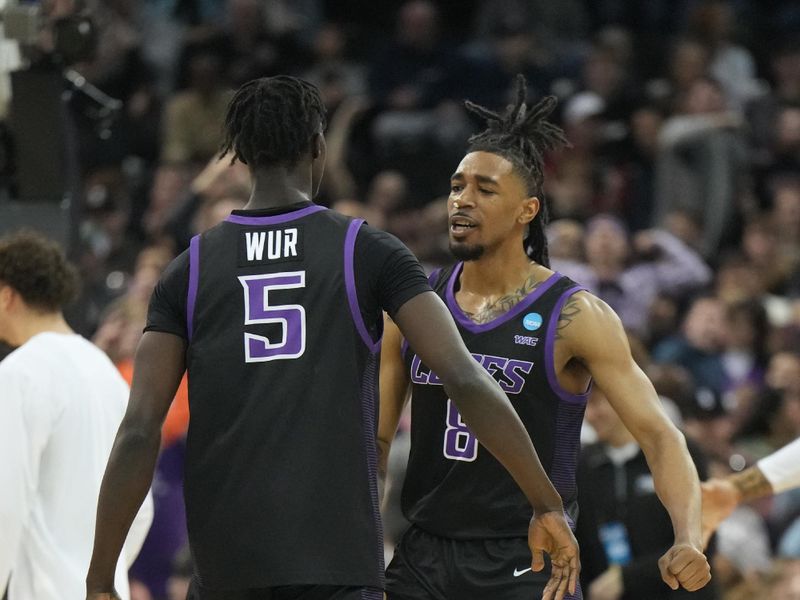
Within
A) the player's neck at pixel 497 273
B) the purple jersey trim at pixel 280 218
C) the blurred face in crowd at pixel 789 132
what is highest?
the blurred face in crowd at pixel 789 132

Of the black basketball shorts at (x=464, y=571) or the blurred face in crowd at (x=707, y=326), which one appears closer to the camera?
the black basketball shorts at (x=464, y=571)

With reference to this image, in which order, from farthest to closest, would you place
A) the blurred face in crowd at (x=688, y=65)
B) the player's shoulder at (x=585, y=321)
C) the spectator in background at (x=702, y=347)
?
the blurred face in crowd at (x=688, y=65) → the spectator in background at (x=702, y=347) → the player's shoulder at (x=585, y=321)

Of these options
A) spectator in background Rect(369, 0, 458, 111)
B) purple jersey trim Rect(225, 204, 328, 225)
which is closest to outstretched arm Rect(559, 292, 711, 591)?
purple jersey trim Rect(225, 204, 328, 225)

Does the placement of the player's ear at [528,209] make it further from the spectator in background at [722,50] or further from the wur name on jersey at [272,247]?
the spectator in background at [722,50]

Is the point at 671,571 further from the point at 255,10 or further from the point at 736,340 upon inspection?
the point at 255,10

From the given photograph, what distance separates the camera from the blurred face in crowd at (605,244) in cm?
1028

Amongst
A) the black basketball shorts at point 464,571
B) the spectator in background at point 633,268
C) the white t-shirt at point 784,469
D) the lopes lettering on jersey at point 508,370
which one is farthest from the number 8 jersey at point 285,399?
the spectator in background at point 633,268

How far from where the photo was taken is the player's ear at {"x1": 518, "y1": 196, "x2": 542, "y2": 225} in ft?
16.6

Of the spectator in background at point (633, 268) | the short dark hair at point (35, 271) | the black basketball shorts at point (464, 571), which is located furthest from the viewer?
the spectator in background at point (633, 268)

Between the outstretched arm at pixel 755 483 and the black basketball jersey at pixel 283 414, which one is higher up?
the black basketball jersey at pixel 283 414

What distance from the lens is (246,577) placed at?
12.7ft

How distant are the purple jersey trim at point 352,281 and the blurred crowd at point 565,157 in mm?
4430

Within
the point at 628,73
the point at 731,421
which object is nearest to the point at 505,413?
the point at 731,421

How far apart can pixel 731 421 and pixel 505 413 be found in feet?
18.2
